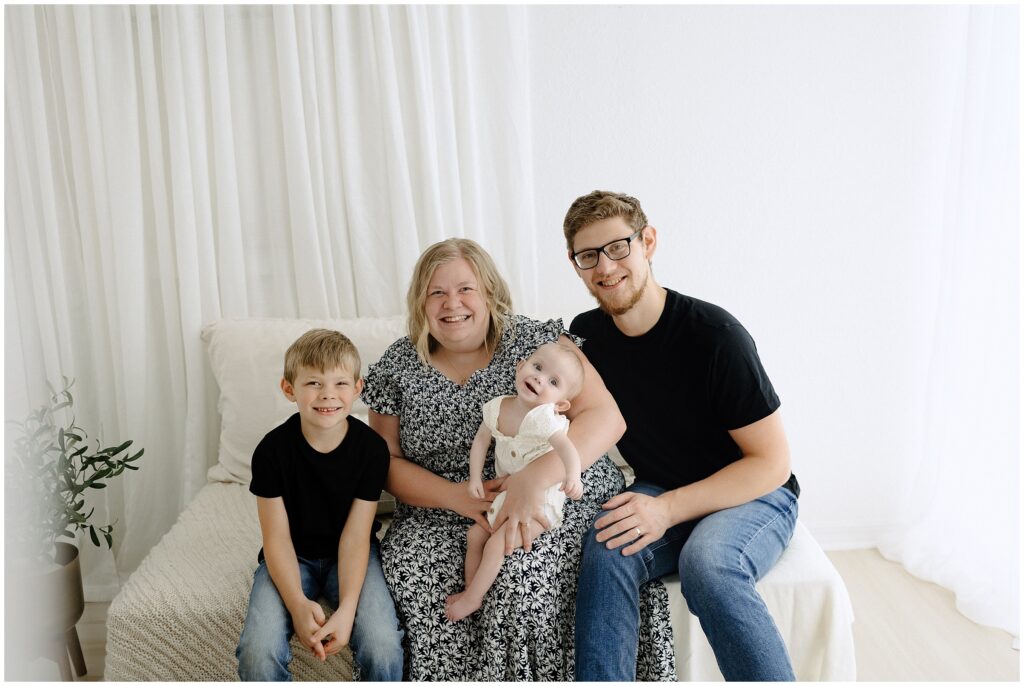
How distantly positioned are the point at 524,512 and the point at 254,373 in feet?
3.33

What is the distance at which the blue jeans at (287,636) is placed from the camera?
4.75 feet

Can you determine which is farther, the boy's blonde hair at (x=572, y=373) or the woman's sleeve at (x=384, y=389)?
the woman's sleeve at (x=384, y=389)

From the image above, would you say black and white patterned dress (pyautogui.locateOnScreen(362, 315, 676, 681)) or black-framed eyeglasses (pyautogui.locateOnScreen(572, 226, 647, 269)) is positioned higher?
black-framed eyeglasses (pyautogui.locateOnScreen(572, 226, 647, 269))

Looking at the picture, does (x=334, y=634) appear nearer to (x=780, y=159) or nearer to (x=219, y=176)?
(x=219, y=176)

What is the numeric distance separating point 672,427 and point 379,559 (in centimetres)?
74

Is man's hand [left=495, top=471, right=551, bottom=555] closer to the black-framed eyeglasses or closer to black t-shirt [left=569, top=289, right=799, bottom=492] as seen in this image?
black t-shirt [left=569, top=289, right=799, bottom=492]

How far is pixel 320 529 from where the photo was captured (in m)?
1.61

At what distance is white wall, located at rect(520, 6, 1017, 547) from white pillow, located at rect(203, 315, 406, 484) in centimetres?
64

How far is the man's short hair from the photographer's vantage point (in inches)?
67.7

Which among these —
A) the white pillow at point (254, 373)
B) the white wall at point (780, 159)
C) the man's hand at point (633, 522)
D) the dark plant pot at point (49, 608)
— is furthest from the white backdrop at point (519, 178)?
the man's hand at point (633, 522)

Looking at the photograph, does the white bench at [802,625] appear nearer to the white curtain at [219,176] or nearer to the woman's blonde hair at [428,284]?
the woman's blonde hair at [428,284]

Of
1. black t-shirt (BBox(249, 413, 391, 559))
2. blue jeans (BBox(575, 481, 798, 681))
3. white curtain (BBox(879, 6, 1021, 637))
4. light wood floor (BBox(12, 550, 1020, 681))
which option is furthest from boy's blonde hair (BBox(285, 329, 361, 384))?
white curtain (BBox(879, 6, 1021, 637))


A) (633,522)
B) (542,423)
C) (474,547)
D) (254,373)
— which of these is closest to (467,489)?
(474,547)

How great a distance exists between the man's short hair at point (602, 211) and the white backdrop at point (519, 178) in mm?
625
